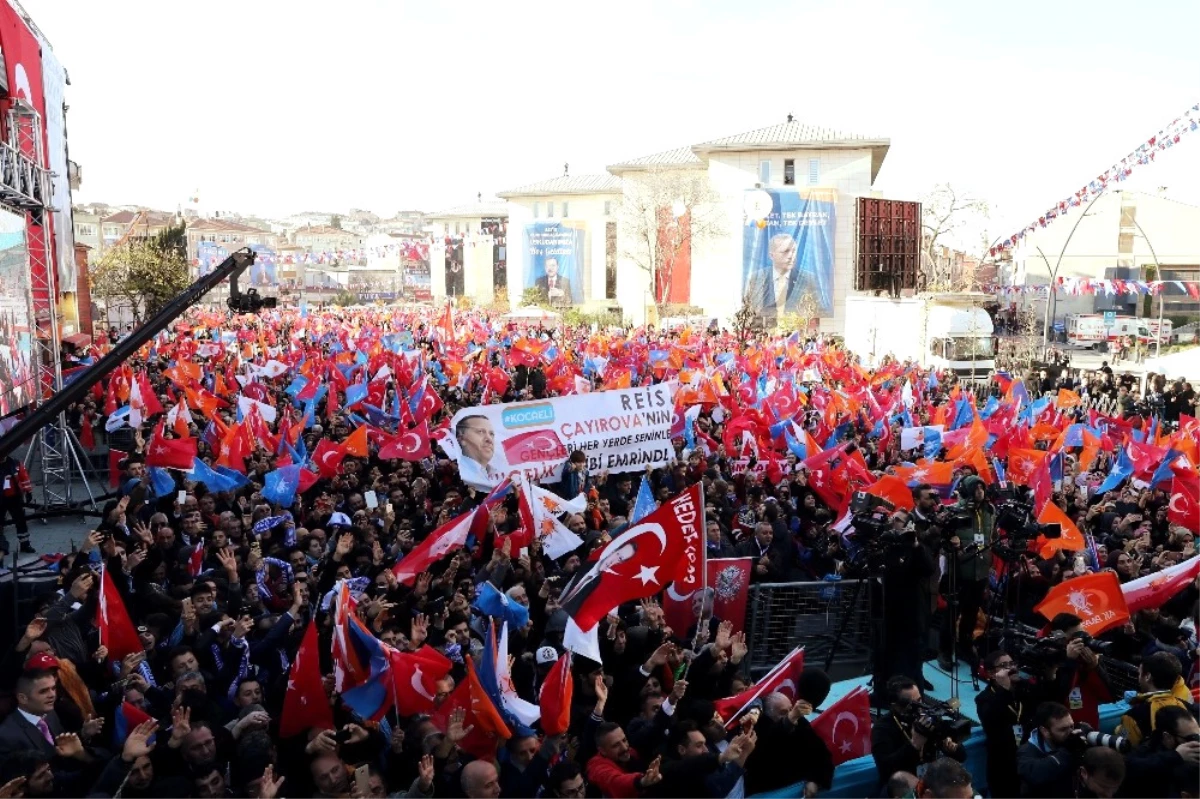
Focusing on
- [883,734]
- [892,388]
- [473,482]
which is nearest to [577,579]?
[883,734]

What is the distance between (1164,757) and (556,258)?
68247 millimetres

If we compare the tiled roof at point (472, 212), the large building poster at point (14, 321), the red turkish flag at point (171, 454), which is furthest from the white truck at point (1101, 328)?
the tiled roof at point (472, 212)

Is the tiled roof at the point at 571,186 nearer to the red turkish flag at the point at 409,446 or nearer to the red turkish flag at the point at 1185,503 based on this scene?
the red turkish flag at the point at 409,446

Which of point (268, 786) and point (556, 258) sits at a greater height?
point (556, 258)

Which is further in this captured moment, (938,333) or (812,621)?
(938,333)

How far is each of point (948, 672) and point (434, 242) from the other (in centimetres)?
3671

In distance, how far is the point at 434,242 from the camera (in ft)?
139

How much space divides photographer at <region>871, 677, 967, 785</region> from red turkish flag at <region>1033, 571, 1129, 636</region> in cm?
223

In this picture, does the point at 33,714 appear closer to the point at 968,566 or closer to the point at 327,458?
the point at 327,458

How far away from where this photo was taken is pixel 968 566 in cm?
822

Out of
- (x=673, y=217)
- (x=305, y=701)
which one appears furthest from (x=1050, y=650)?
(x=673, y=217)

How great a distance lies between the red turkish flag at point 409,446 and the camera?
1236 centimetres

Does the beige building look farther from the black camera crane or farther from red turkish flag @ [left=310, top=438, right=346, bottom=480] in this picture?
the black camera crane

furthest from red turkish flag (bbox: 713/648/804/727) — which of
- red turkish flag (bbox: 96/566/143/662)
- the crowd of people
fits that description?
red turkish flag (bbox: 96/566/143/662)
